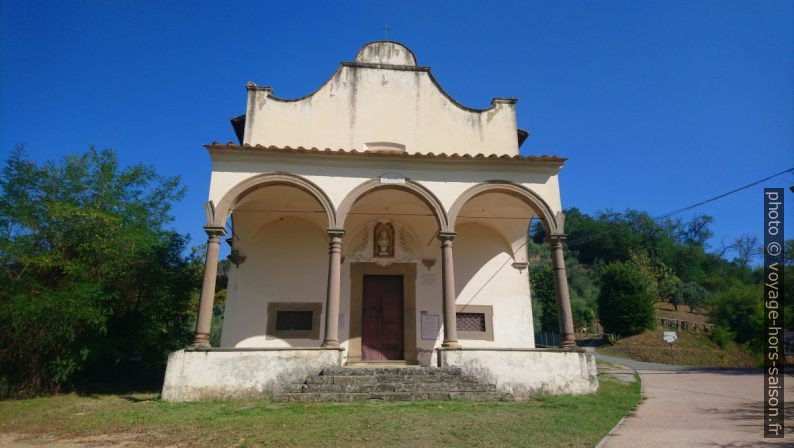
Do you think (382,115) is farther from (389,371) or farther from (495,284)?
(389,371)

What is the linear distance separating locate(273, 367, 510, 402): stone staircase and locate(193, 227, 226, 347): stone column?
2.19 metres

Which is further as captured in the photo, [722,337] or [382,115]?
[722,337]

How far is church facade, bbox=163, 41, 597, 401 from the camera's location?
9.88 metres

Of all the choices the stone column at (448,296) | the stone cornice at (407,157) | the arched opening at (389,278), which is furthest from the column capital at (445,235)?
the stone cornice at (407,157)

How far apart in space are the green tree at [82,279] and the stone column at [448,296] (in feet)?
23.9

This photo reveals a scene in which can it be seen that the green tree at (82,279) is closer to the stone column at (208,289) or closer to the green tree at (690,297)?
the stone column at (208,289)

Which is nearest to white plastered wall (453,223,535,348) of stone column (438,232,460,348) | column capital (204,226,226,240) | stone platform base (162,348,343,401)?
stone column (438,232,460,348)

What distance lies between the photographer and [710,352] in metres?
26.6

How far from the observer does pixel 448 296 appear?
384 inches

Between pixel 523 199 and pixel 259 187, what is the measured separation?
6.35 m

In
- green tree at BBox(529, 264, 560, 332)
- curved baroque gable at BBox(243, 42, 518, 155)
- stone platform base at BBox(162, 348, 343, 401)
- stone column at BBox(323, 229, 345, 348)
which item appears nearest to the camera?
stone platform base at BBox(162, 348, 343, 401)

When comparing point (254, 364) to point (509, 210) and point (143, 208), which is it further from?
point (509, 210)

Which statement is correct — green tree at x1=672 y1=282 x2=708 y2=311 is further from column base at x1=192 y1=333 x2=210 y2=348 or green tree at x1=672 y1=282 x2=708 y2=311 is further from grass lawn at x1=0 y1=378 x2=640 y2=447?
column base at x1=192 y1=333 x2=210 y2=348

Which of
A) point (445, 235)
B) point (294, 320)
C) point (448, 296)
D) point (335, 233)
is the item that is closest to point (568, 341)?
point (448, 296)
